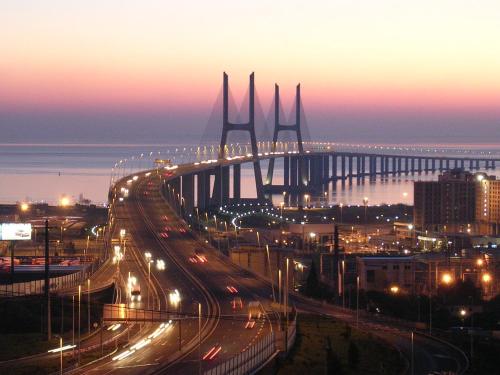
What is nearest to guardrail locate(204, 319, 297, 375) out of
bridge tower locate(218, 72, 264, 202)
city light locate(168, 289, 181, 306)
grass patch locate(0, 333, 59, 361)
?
grass patch locate(0, 333, 59, 361)

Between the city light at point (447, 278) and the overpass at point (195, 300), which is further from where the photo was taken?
the city light at point (447, 278)

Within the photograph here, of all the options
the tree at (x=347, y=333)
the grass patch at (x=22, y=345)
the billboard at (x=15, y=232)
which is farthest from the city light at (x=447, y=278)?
the grass patch at (x=22, y=345)

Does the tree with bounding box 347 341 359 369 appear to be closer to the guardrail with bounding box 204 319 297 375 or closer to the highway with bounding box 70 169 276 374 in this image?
the guardrail with bounding box 204 319 297 375

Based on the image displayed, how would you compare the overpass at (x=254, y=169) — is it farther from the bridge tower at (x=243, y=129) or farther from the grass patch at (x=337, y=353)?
the grass patch at (x=337, y=353)

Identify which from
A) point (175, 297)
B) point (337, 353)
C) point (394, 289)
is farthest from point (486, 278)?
point (337, 353)

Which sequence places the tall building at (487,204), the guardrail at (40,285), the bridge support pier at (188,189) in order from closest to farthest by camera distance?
the guardrail at (40,285), the bridge support pier at (188,189), the tall building at (487,204)

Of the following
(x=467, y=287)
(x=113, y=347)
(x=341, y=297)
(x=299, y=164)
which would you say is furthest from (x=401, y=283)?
(x=299, y=164)

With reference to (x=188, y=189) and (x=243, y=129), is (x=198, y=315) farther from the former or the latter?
(x=243, y=129)
